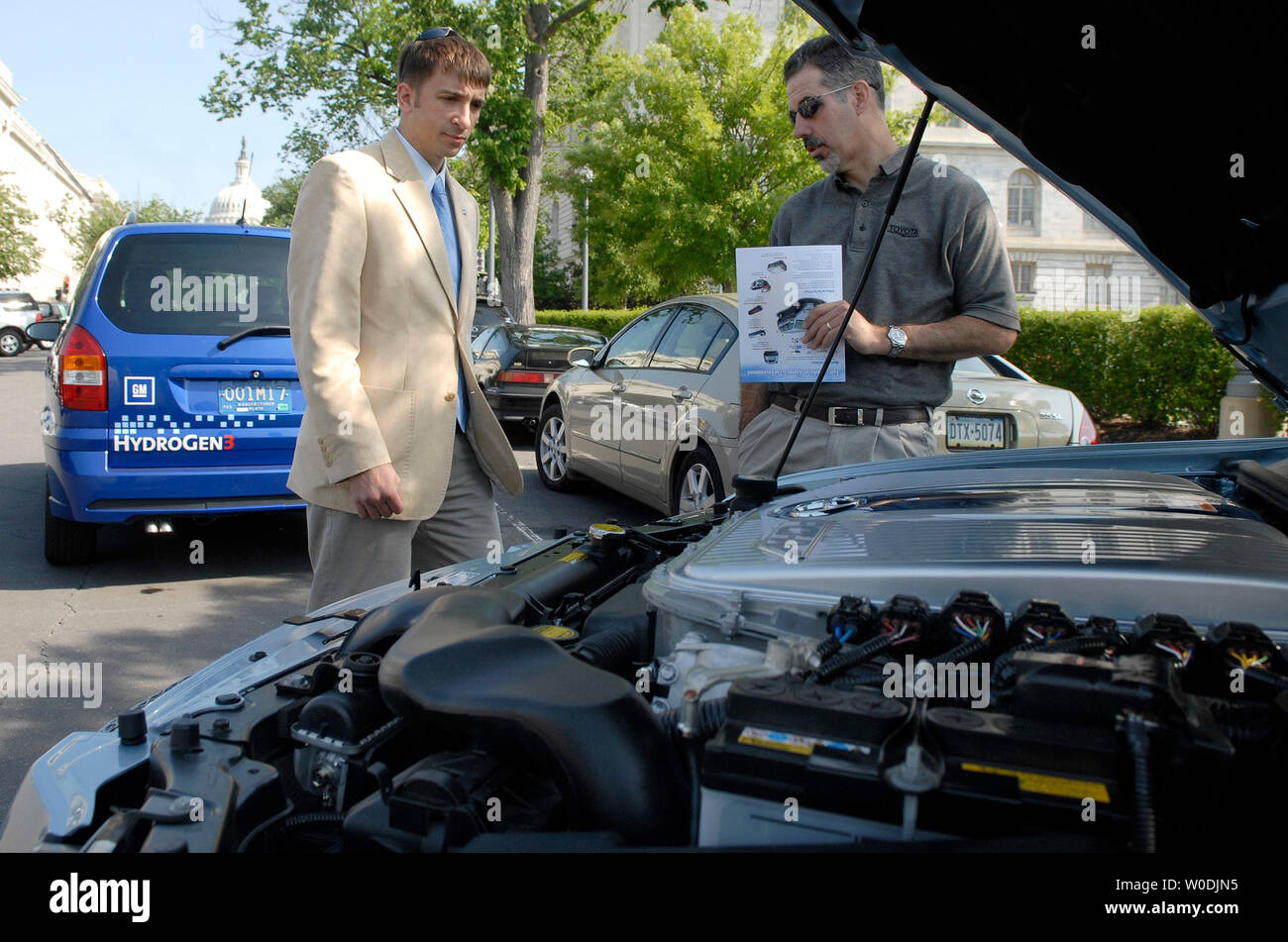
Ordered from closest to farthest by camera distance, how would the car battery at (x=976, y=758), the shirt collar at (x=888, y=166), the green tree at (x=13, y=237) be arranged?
the car battery at (x=976, y=758)
the shirt collar at (x=888, y=166)
the green tree at (x=13, y=237)

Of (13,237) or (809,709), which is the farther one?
(13,237)

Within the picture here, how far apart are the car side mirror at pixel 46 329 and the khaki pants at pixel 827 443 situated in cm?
431

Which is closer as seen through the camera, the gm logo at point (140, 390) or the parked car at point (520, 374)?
the gm logo at point (140, 390)

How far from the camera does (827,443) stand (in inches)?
112

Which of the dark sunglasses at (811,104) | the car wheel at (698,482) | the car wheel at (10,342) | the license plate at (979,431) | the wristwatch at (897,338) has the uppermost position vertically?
the car wheel at (10,342)

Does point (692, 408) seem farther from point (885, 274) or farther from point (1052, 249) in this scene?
point (1052, 249)

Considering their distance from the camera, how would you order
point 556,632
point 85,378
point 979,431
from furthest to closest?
point 979,431, point 85,378, point 556,632

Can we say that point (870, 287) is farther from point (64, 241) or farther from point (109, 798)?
point (64, 241)

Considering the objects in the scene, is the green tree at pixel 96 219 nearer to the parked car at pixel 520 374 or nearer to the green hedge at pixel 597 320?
the green hedge at pixel 597 320

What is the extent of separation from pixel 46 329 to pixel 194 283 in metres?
1.32

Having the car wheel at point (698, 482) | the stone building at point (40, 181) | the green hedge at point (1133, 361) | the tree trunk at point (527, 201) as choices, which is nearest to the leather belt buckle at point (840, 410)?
the car wheel at point (698, 482)

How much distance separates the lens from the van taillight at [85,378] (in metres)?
4.72

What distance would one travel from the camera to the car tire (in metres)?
5.27

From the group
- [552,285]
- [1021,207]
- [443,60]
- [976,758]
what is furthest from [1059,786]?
[1021,207]
